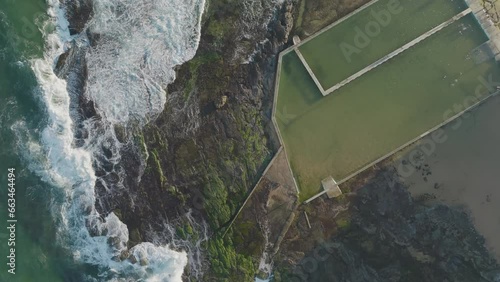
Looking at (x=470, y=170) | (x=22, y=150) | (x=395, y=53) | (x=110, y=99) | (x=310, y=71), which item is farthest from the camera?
(x=110, y=99)

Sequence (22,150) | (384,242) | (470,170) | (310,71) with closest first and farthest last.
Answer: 1. (470,170)
2. (384,242)
3. (310,71)
4. (22,150)

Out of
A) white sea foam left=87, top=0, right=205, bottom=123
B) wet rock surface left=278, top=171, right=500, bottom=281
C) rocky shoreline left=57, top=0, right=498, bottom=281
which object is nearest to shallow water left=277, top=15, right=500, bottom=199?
rocky shoreline left=57, top=0, right=498, bottom=281

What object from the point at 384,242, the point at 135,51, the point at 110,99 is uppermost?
Answer: the point at 135,51

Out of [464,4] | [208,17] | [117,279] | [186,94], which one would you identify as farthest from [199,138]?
[464,4]

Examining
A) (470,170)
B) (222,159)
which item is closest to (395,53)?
(470,170)

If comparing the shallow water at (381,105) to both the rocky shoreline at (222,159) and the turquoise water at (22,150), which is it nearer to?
the rocky shoreline at (222,159)
